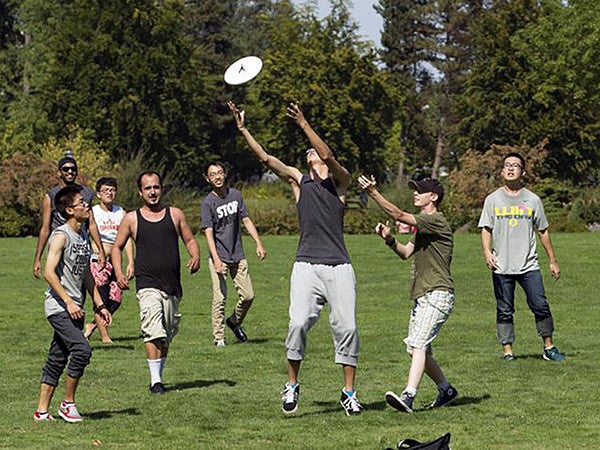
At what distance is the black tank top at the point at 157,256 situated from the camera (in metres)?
11.4

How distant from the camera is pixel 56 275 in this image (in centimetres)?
976

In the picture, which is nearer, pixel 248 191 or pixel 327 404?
pixel 327 404

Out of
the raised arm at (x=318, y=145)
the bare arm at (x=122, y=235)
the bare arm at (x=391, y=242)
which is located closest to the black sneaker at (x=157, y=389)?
the bare arm at (x=122, y=235)

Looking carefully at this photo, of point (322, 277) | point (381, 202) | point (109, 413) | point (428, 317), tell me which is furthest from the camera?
point (109, 413)

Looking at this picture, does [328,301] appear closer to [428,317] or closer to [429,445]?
[428,317]

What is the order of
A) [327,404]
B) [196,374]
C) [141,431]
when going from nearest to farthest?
[141,431], [327,404], [196,374]

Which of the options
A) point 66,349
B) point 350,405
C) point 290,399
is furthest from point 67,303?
point 350,405

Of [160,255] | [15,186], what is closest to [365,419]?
[160,255]

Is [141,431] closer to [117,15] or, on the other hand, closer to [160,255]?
[160,255]

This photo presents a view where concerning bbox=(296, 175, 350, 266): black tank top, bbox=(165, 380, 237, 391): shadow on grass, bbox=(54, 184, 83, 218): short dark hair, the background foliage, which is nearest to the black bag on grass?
bbox=(296, 175, 350, 266): black tank top

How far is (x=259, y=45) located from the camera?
103625 millimetres

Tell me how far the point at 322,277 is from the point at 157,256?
1.92 meters

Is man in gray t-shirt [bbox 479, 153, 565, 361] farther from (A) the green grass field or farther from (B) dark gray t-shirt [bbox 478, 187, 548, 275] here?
(A) the green grass field

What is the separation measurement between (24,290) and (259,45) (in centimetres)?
8137
